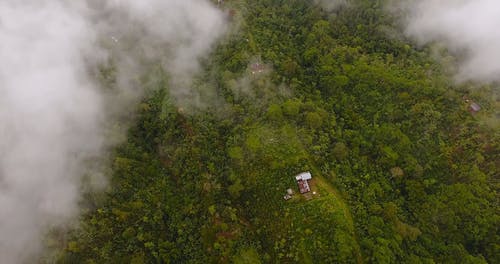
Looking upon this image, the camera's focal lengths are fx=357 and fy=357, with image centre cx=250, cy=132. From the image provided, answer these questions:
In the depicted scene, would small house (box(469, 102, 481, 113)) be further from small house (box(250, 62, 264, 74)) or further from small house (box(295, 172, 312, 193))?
small house (box(250, 62, 264, 74))

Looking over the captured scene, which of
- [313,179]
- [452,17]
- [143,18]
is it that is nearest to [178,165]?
[313,179]

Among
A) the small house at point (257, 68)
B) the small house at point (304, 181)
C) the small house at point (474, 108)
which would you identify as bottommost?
the small house at point (304, 181)

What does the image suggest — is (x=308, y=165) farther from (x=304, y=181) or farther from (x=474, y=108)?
(x=474, y=108)

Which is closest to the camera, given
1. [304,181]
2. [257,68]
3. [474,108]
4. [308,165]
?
[304,181]

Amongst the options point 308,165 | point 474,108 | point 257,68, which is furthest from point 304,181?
point 474,108

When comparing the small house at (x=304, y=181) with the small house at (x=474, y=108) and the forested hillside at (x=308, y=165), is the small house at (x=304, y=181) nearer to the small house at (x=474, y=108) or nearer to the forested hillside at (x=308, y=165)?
the forested hillside at (x=308, y=165)

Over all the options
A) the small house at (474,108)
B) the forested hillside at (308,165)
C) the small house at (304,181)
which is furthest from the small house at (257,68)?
the small house at (474,108)

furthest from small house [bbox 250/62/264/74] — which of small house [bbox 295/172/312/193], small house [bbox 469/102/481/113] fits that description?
small house [bbox 469/102/481/113]
